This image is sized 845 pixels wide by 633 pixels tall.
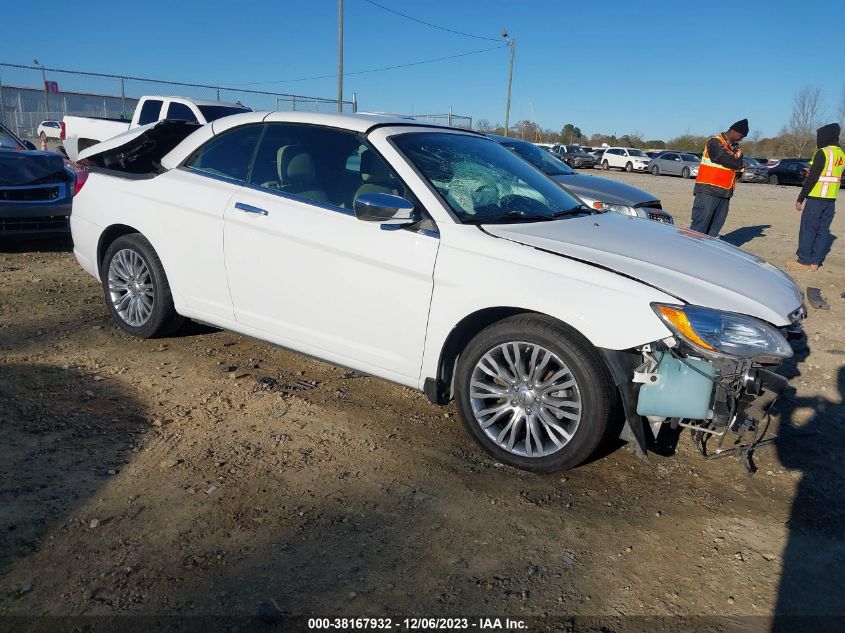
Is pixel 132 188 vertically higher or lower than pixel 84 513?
higher

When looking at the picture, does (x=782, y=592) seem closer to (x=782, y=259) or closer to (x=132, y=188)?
(x=132, y=188)

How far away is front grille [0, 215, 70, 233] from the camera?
758cm

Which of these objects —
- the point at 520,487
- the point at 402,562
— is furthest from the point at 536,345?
the point at 402,562

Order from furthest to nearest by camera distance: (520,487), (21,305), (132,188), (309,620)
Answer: (21,305) < (132,188) < (520,487) < (309,620)

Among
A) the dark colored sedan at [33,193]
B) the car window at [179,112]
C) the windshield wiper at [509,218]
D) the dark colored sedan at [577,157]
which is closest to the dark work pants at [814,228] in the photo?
the windshield wiper at [509,218]

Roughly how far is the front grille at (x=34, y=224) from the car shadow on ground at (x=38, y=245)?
15cm

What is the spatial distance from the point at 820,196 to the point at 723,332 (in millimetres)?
7056

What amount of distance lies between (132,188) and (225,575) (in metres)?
3.17

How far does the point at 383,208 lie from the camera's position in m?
3.40

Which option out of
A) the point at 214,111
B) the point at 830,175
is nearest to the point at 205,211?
the point at 830,175

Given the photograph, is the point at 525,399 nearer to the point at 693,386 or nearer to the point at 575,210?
the point at 693,386

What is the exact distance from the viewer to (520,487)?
3236mm

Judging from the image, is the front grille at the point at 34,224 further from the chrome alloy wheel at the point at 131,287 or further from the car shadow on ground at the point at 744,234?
the car shadow on ground at the point at 744,234

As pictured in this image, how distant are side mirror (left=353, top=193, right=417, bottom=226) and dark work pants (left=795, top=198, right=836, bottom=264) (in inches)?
289
